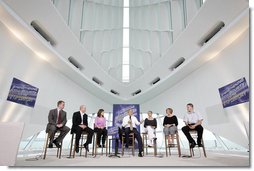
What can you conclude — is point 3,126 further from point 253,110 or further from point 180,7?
point 180,7

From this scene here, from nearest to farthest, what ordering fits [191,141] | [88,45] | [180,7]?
[191,141]
[180,7]
[88,45]

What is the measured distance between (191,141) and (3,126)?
11.9 ft

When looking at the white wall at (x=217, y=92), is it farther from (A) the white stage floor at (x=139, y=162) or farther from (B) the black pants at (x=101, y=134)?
(B) the black pants at (x=101, y=134)

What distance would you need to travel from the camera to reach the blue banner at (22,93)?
5.29 m

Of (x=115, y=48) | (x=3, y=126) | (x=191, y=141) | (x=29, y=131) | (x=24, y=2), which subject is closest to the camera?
(x=3, y=126)

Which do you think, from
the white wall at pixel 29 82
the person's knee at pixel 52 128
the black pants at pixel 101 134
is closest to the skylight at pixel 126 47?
the white wall at pixel 29 82

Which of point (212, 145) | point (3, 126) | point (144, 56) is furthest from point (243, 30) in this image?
point (144, 56)

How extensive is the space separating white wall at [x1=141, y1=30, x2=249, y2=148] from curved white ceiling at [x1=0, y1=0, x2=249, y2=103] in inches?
14.0

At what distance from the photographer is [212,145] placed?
7621 millimetres

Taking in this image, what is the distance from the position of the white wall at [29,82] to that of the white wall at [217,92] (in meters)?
6.49

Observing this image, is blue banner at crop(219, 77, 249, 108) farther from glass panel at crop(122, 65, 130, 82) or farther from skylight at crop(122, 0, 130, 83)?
glass panel at crop(122, 65, 130, 82)

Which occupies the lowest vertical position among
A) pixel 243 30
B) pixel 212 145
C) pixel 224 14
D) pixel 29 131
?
pixel 212 145

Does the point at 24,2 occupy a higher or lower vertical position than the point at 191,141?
higher

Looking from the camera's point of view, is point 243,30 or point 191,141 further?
point 243,30
